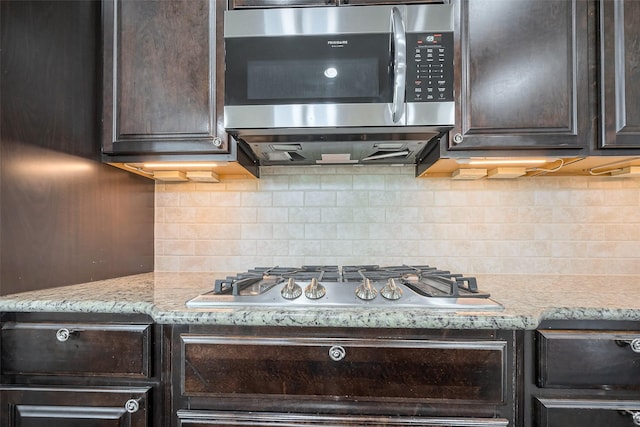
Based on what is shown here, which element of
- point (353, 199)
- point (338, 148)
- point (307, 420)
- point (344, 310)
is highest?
point (338, 148)

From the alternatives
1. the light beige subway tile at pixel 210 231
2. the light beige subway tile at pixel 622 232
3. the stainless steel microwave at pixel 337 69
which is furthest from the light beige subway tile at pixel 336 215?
the light beige subway tile at pixel 622 232

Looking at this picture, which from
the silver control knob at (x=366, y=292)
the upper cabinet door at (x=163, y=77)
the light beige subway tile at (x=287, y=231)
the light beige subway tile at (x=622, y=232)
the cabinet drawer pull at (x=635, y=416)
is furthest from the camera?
the light beige subway tile at (x=287, y=231)

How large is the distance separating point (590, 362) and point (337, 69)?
3.70ft

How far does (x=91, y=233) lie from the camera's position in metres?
1.42

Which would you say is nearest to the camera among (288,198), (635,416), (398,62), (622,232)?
(635,416)

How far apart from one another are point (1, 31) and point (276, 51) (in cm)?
80

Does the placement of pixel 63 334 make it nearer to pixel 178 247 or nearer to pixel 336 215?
pixel 178 247

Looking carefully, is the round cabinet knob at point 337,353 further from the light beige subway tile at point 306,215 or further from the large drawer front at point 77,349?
the light beige subway tile at point 306,215

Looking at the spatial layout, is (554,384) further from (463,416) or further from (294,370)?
(294,370)

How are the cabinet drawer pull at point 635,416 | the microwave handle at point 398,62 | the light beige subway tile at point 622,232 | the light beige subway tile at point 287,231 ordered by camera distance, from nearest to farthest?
the cabinet drawer pull at point 635,416 → the microwave handle at point 398,62 → the light beige subway tile at point 622,232 → the light beige subway tile at point 287,231

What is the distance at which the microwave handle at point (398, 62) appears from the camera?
1253 mm

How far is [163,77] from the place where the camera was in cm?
138

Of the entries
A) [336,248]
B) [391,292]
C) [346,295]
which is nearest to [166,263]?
[336,248]

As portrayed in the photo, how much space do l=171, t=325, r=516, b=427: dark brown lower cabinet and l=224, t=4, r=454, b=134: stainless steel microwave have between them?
0.69 meters
